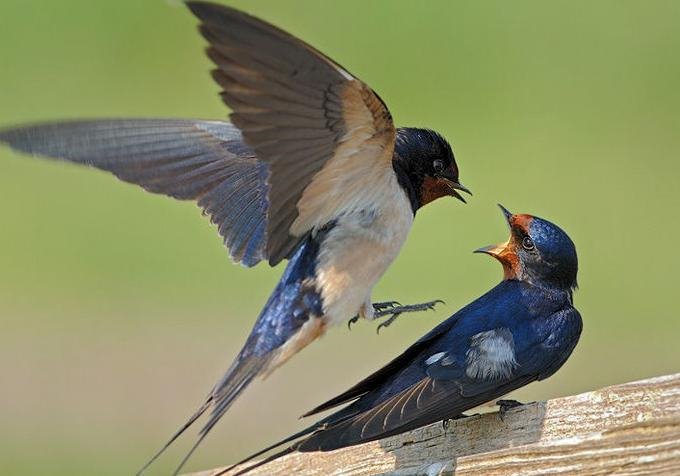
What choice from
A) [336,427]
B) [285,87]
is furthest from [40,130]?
[336,427]

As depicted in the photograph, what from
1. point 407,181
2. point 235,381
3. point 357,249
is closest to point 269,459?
point 235,381

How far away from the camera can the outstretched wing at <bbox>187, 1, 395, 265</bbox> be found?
3.13 metres

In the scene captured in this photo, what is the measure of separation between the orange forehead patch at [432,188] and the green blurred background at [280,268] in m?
4.89

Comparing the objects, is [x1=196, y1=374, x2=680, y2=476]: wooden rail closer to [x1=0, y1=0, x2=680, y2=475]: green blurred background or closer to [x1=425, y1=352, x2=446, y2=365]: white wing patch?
[x1=425, y1=352, x2=446, y2=365]: white wing patch

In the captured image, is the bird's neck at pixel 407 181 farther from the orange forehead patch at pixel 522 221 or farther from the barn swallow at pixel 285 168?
the orange forehead patch at pixel 522 221

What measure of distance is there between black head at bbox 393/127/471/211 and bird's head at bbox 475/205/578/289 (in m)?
0.19

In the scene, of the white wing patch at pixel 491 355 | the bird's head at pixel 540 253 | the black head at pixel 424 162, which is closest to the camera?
the white wing patch at pixel 491 355

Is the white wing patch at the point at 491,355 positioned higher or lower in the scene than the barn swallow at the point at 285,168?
lower

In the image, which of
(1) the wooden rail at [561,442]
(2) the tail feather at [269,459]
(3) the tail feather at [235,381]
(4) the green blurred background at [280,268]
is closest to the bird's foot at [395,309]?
(3) the tail feather at [235,381]

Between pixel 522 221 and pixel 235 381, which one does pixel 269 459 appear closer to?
pixel 235 381

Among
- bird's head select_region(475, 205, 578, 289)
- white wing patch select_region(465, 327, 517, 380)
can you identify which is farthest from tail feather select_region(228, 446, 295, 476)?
bird's head select_region(475, 205, 578, 289)

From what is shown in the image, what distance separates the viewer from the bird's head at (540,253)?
3.97m

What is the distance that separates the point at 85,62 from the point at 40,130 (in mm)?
14095

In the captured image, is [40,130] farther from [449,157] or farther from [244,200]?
[449,157]
